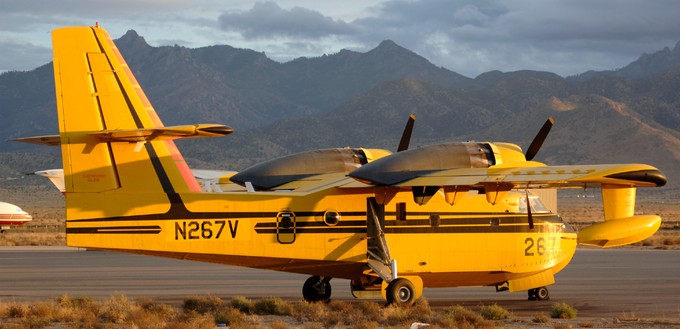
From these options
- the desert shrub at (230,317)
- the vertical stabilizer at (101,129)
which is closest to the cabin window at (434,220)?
the desert shrub at (230,317)

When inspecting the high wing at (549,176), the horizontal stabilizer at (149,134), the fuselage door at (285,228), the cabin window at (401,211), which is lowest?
the fuselage door at (285,228)

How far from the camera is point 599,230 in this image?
24.7 metres

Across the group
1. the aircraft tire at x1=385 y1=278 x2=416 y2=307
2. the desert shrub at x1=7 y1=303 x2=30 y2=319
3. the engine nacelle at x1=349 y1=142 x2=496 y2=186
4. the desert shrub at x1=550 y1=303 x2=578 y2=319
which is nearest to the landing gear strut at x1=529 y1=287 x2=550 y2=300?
the desert shrub at x1=550 y1=303 x2=578 y2=319

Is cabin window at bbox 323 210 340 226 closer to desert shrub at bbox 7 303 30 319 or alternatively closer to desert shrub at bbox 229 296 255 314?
desert shrub at bbox 229 296 255 314

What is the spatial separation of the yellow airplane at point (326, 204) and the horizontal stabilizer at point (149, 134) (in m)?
0.04

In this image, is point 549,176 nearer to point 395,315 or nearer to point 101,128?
→ point 395,315

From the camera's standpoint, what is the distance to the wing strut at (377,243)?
24141 millimetres

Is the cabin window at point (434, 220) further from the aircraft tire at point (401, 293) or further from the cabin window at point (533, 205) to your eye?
the cabin window at point (533, 205)

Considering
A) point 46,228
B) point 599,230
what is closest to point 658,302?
point 599,230

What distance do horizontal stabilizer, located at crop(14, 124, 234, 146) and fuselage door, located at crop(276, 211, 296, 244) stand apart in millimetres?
3654

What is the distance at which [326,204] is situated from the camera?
24.1m

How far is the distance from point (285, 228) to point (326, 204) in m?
1.14

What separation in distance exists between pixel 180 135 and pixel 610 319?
33.4 ft

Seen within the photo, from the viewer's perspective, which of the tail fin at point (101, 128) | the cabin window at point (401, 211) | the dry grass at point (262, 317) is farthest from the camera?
the cabin window at point (401, 211)
